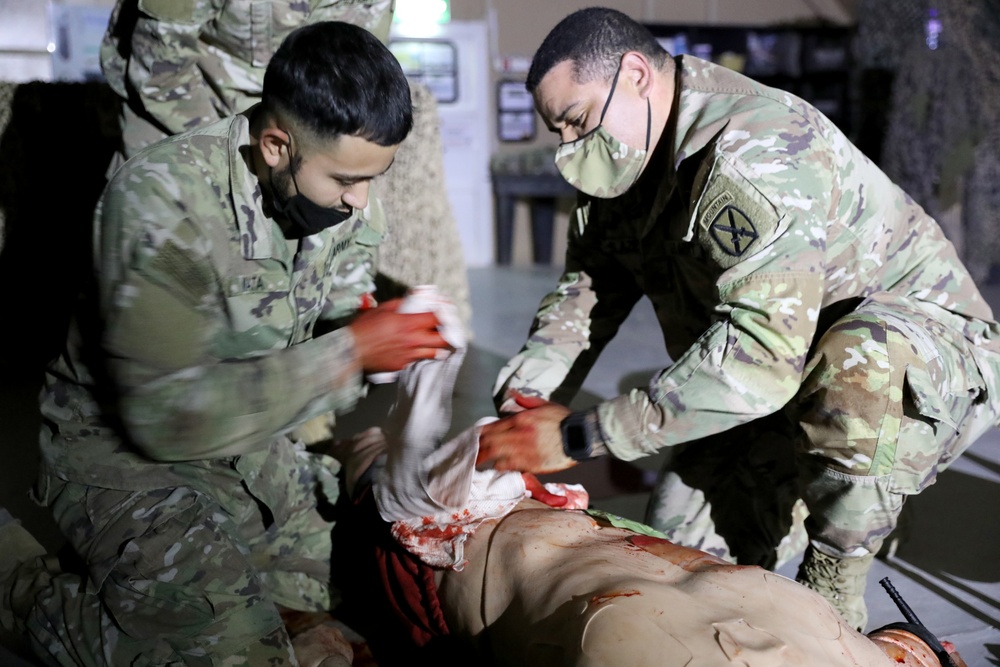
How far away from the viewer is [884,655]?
113 cm

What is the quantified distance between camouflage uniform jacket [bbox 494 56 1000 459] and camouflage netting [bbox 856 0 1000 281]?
4.29 m

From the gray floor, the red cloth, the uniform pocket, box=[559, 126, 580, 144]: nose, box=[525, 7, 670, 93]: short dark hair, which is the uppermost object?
box=[525, 7, 670, 93]: short dark hair

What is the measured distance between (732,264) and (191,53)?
4.90ft

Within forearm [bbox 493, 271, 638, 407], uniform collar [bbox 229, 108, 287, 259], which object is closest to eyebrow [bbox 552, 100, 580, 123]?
forearm [bbox 493, 271, 638, 407]

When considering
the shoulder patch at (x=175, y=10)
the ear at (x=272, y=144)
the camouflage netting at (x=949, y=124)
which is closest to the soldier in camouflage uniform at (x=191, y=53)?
the shoulder patch at (x=175, y=10)

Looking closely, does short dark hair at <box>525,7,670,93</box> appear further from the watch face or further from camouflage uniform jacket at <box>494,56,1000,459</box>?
the watch face

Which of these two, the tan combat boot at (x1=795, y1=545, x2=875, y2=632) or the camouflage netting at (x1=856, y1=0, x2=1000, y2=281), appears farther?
the camouflage netting at (x1=856, y1=0, x2=1000, y2=281)

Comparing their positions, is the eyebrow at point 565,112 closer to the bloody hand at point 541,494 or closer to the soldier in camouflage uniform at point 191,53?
the bloody hand at point 541,494

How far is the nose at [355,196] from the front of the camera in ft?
4.61

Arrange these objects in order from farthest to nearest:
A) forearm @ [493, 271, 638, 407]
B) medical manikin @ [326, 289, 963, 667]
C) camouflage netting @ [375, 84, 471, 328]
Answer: camouflage netting @ [375, 84, 471, 328] → forearm @ [493, 271, 638, 407] → medical manikin @ [326, 289, 963, 667]

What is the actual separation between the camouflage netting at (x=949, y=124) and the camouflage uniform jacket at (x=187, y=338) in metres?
5.18

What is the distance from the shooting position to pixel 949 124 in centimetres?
562

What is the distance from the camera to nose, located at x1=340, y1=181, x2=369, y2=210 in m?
1.41

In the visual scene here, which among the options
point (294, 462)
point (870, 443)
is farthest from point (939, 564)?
point (294, 462)
